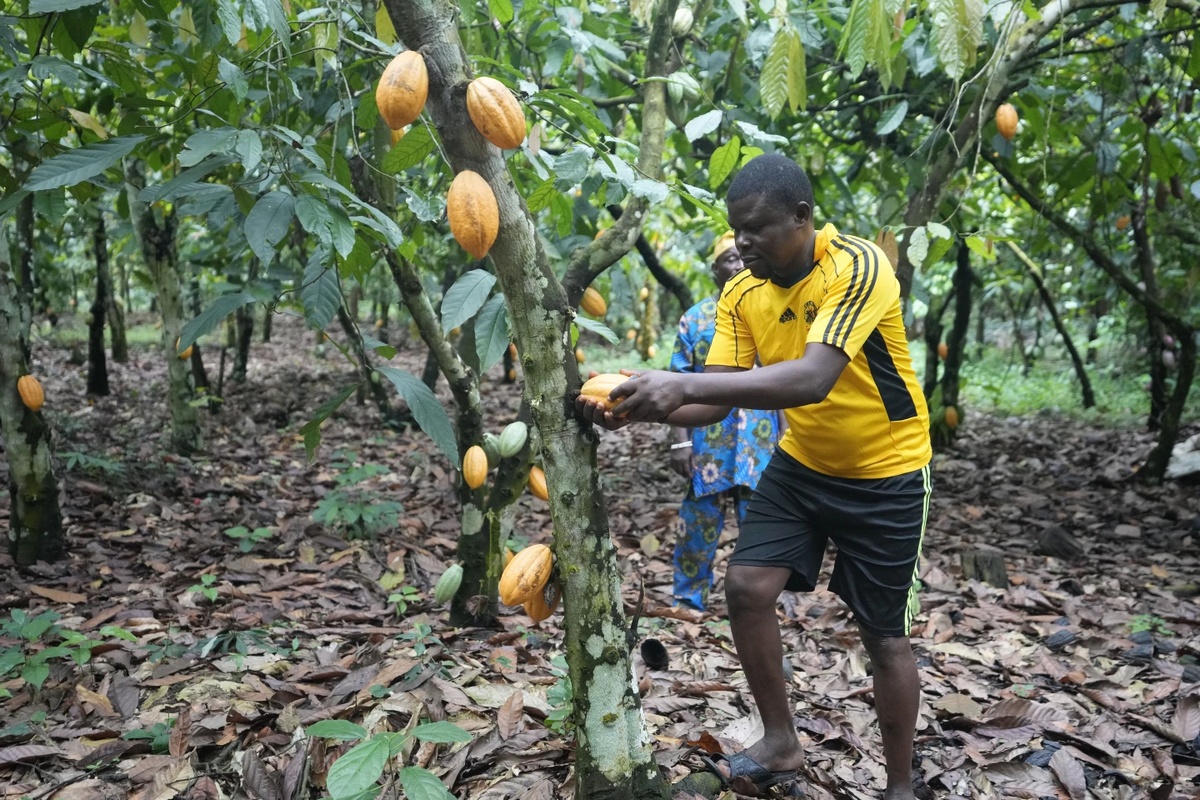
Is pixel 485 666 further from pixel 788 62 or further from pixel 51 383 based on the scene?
pixel 51 383

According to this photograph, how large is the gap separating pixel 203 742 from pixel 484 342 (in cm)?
113

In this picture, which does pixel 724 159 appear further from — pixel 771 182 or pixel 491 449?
pixel 491 449

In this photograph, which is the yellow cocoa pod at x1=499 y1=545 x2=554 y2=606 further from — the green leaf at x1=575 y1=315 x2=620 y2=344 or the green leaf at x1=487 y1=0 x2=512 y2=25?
the green leaf at x1=487 y1=0 x2=512 y2=25

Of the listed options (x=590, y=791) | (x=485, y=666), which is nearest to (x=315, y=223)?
(x=590, y=791)

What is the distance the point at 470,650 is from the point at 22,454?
2.08 m

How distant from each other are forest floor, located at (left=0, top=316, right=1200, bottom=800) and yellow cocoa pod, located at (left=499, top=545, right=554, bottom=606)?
565mm

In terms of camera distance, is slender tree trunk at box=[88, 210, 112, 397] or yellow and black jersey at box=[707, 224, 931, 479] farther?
slender tree trunk at box=[88, 210, 112, 397]

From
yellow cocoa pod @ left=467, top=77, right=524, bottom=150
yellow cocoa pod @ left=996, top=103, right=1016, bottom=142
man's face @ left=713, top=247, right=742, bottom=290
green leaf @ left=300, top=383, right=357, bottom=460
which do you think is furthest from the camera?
yellow cocoa pod @ left=996, top=103, right=1016, bottom=142

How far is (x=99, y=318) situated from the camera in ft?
23.8

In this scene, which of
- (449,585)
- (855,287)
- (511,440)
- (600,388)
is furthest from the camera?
(449,585)

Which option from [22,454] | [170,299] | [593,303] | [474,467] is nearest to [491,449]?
[474,467]

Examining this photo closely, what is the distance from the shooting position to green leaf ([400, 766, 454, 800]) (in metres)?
1.39

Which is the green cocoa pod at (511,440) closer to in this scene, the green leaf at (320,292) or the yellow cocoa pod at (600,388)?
the green leaf at (320,292)

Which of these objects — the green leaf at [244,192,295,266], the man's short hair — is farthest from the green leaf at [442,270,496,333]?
the man's short hair
